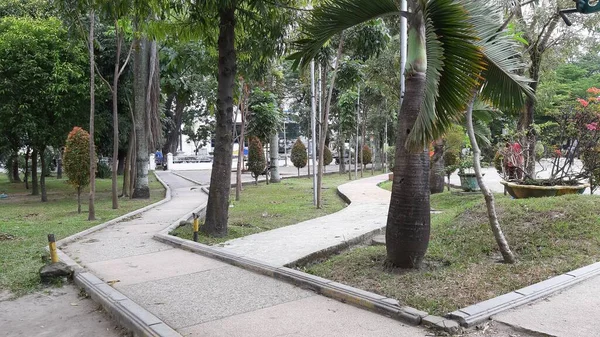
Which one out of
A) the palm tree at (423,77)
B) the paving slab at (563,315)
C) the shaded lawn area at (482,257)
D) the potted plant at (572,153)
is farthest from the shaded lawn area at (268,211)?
the paving slab at (563,315)

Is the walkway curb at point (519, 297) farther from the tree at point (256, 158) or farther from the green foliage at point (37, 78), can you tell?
the tree at point (256, 158)

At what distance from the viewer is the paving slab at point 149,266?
258 inches

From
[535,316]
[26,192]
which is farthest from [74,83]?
[535,316]

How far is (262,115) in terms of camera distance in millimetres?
21688

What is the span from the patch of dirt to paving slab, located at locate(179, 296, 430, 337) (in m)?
1.04

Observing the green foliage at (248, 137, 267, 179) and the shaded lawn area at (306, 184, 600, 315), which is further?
the green foliage at (248, 137, 267, 179)

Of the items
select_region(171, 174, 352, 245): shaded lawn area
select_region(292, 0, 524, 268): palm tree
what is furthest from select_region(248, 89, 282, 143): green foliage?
select_region(292, 0, 524, 268): palm tree

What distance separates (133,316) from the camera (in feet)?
15.7

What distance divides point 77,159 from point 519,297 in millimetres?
12878

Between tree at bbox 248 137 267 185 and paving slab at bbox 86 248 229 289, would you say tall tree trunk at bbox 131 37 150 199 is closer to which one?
tree at bbox 248 137 267 185

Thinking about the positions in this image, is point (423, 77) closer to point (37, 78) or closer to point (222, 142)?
point (222, 142)

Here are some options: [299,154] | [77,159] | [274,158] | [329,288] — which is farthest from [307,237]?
[299,154]

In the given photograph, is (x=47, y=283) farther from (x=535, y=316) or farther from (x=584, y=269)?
(x=584, y=269)

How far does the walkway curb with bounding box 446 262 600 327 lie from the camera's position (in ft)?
13.9
